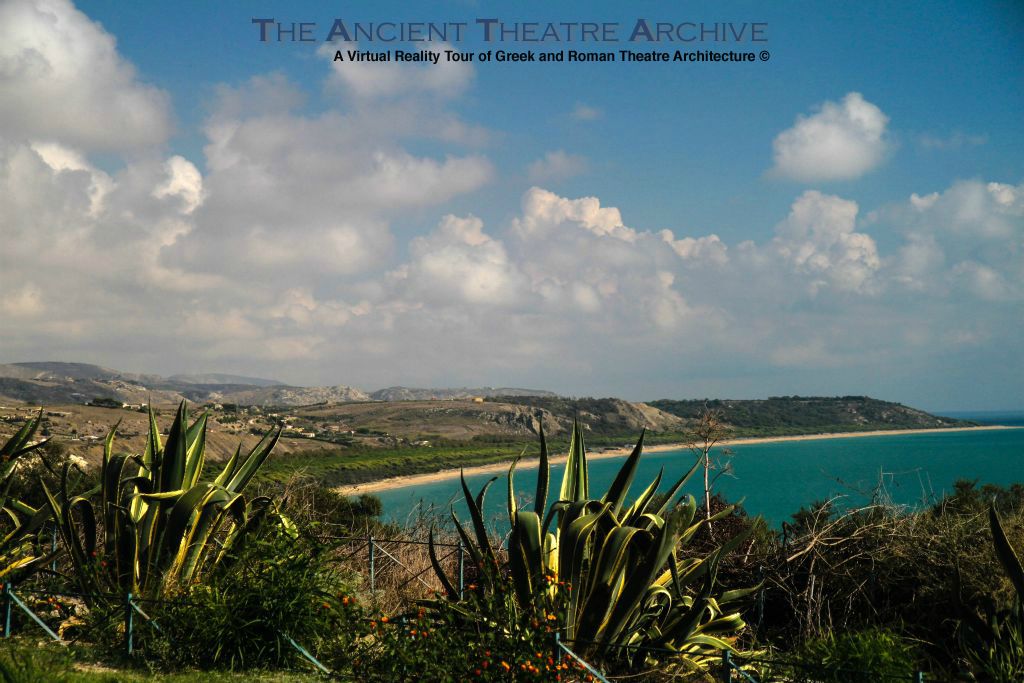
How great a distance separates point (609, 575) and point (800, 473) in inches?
3612

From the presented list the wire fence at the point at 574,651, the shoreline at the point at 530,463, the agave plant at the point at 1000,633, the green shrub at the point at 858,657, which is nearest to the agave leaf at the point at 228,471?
the wire fence at the point at 574,651

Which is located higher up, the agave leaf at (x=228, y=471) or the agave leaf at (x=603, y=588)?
the agave leaf at (x=228, y=471)

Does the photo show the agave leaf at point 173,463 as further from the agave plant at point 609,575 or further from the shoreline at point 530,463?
the shoreline at point 530,463

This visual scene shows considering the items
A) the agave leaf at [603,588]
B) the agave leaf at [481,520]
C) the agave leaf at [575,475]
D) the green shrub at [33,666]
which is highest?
the agave leaf at [575,475]

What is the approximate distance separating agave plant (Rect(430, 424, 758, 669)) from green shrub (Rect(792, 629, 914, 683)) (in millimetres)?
1034

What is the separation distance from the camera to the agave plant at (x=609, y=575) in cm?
669

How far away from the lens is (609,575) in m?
6.84

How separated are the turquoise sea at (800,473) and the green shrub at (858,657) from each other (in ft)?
107

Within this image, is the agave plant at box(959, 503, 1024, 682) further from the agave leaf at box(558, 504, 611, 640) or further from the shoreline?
the shoreline

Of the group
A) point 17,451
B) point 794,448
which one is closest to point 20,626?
point 17,451

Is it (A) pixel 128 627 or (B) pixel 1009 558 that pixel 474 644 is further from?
(B) pixel 1009 558

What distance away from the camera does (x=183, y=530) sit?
7.77 m

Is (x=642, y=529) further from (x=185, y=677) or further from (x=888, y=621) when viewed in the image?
(x=888, y=621)

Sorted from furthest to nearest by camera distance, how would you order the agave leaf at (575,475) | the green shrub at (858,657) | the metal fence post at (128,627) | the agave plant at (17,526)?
1. the agave plant at (17,526)
2. the agave leaf at (575,475)
3. the metal fence post at (128,627)
4. the green shrub at (858,657)
